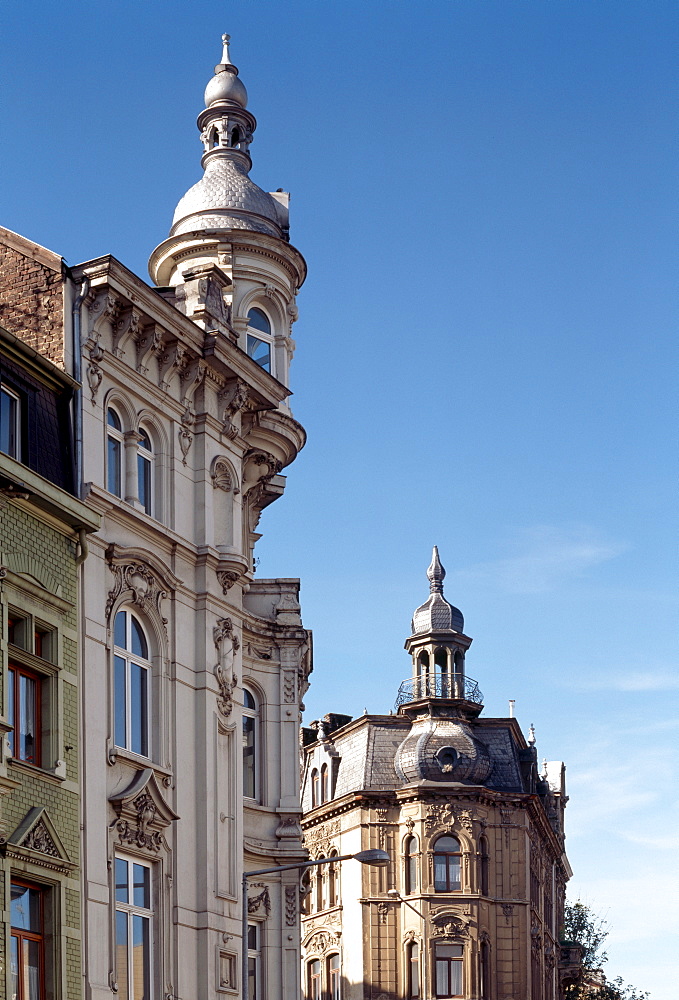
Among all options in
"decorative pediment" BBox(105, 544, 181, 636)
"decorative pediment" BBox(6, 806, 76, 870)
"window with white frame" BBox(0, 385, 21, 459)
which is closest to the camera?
"decorative pediment" BBox(6, 806, 76, 870)

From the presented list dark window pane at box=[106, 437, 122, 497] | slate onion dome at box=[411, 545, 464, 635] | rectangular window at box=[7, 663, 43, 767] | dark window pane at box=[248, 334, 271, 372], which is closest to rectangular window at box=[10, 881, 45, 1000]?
rectangular window at box=[7, 663, 43, 767]

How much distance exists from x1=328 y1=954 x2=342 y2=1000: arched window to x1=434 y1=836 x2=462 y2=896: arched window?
17.5 feet

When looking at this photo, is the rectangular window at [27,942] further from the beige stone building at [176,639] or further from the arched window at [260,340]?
the arched window at [260,340]

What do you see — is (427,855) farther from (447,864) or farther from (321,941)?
(321,941)

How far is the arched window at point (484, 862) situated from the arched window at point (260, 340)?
3669 cm

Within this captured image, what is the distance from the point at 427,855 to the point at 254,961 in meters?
35.3

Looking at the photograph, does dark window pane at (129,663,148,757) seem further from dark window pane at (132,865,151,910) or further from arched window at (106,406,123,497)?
arched window at (106,406,123,497)

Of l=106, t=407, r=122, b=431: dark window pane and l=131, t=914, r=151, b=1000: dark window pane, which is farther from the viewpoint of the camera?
l=106, t=407, r=122, b=431: dark window pane

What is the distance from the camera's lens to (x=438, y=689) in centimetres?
7525

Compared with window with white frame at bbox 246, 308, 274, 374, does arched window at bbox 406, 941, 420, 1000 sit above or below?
below

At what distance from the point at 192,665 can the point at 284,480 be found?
814cm

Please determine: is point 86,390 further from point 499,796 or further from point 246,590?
point 499,796

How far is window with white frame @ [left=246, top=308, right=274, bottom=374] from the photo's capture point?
38.8m

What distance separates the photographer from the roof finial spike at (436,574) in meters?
79.0
